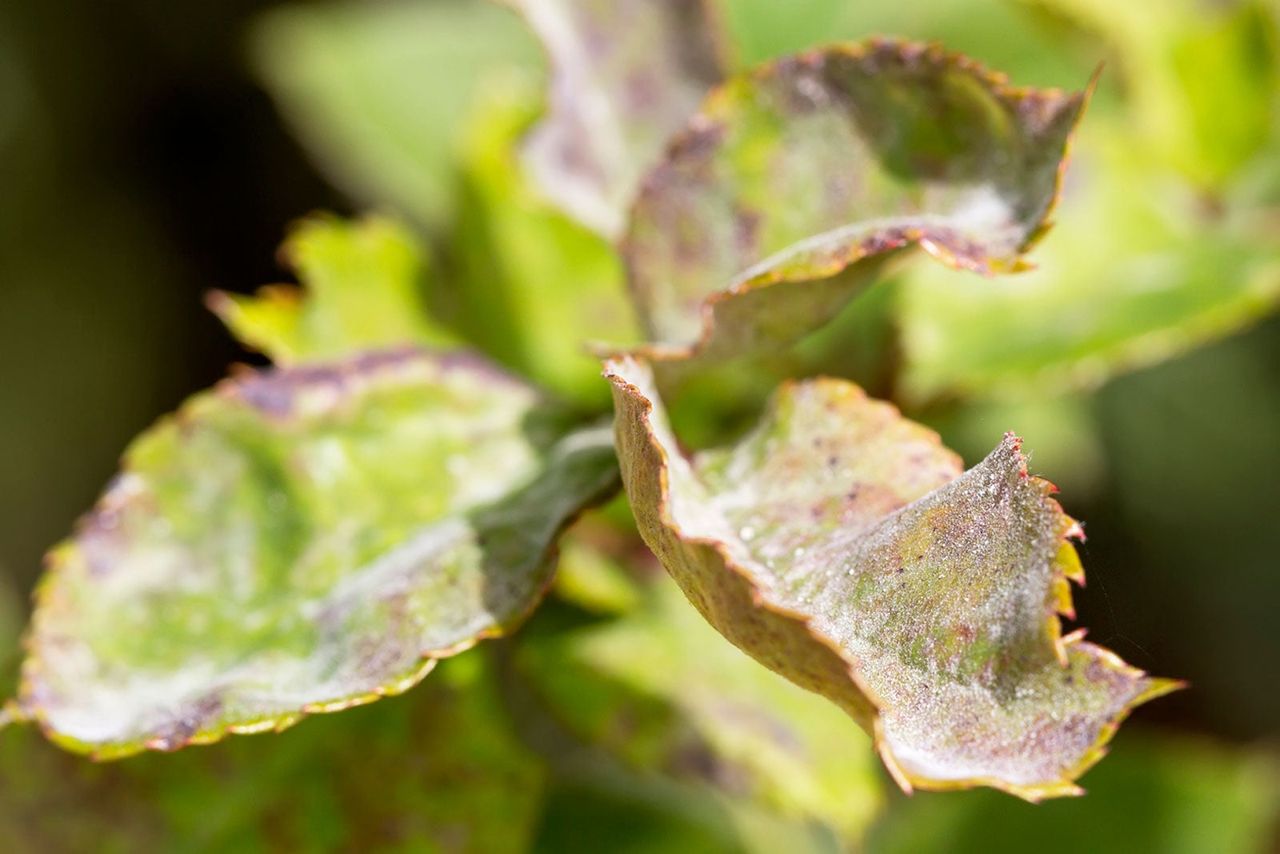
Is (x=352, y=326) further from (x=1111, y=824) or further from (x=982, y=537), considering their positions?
(x=1111, y=824)

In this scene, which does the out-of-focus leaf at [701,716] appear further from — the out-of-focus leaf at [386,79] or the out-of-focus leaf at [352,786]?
the out-of-focus leaf at [386,79]

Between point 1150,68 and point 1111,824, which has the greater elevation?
point 1150,68

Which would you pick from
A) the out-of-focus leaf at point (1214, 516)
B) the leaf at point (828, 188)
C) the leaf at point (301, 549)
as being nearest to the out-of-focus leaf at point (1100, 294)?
the leaf at point (828, 188)

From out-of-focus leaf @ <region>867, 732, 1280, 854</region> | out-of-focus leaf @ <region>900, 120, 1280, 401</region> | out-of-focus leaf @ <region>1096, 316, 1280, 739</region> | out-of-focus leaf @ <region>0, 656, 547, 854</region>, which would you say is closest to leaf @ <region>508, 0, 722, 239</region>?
out-of-focus leaf @ <region>900, 120, 1280, 401</region>

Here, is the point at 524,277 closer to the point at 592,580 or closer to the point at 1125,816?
the point at 592,580

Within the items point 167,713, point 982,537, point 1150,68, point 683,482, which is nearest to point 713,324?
point 683,482

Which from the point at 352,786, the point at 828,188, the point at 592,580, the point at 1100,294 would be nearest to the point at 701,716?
the point at 592,580
